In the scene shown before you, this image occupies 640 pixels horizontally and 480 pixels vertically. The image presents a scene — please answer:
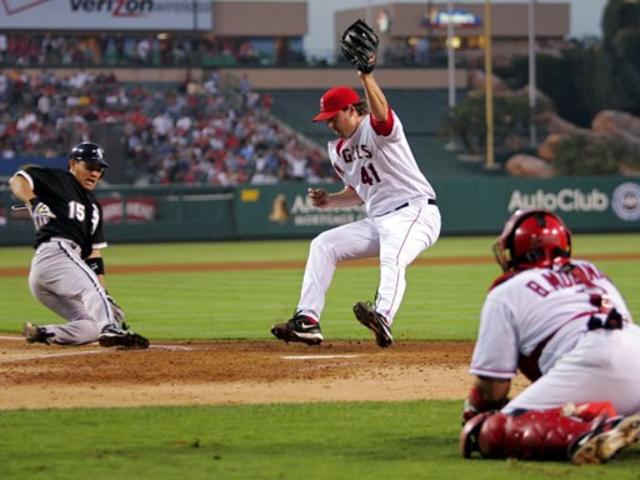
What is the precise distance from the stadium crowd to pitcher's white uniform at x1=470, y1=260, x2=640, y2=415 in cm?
3199

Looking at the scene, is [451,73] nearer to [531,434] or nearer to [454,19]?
[454,19]

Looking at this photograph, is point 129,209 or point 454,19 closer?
point 129,209

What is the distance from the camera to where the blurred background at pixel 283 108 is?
108ft

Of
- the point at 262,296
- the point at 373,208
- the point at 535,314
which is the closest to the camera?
the point at 535,314

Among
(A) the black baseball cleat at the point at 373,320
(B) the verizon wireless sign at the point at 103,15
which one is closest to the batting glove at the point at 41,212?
(A) the black baseball cleat at the point at 373,320

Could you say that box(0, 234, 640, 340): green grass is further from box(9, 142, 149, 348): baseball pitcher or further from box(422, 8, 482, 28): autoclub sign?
box(422, 8, 482, 28): autoclub sign

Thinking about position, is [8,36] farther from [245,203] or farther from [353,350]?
[353,350]

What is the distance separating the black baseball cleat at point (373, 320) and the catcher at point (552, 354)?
146 inches

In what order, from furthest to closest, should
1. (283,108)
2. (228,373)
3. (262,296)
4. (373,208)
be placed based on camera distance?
(283,108)
(262,296)
(373,208)
(228,373)

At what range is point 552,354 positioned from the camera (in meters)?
5.95

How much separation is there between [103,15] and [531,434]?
156 feet

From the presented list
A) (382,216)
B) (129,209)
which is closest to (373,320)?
(382,216)

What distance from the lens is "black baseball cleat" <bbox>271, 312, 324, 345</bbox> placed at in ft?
33.9

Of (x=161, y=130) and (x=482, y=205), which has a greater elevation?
(x=161, y=130)
